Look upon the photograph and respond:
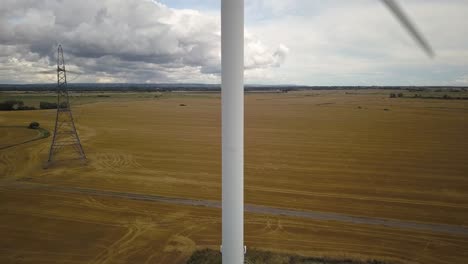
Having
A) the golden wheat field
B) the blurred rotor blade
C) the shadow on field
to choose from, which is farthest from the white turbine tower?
the golden wheat field

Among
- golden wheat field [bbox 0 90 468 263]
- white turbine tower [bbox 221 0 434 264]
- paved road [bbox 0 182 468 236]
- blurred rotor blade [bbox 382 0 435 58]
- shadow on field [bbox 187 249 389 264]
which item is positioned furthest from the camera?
paved road [bbox 0 182 468 236]

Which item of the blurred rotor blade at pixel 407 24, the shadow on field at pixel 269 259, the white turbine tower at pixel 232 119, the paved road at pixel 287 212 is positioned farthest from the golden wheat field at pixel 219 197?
the blurred rotor blade at pixel 407 24

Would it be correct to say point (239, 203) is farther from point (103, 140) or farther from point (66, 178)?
point (103, 140)

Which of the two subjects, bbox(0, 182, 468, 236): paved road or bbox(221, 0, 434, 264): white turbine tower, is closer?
bbox(221, 0, 434, 264): white turbine tower

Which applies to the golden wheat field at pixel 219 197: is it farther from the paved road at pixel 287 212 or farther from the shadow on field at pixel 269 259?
the shadow on field at pixel 269 259

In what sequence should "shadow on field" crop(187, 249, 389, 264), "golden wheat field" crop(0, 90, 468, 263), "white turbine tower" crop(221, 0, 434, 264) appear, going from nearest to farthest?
"white turbine tower" crop(221, 0, 434, 264) → "shadow on field" crop(187, 249, 389, 264) → "golden wheat field" crop(0, 90, 468, 263)

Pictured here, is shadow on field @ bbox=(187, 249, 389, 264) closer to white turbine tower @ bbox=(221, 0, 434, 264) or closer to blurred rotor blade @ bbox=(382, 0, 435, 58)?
white turbine tower @ bbox=(221, 0, 434, 264)

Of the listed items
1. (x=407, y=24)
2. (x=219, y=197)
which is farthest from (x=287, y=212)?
(x=407, y=24)

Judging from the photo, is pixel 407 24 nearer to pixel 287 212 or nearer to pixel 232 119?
pixel 232 119
